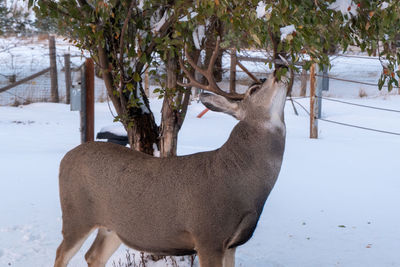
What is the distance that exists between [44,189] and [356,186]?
391 cm

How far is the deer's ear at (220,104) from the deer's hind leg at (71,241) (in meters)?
1.15

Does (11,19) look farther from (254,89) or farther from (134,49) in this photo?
(254,89)

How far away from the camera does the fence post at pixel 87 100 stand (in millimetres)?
6539

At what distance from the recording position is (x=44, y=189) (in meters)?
7.02

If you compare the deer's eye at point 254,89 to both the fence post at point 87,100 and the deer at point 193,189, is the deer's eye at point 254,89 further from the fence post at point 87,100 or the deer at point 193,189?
the fence post at point 87,100

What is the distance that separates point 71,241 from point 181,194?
2.94ft

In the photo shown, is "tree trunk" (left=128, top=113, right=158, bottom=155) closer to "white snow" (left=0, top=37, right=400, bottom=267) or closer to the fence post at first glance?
"white snow" (left=0, top=37, right=400, bottom=267)

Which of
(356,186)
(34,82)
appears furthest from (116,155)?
(34,82)

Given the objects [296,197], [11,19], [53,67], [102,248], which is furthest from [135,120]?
[11,19]

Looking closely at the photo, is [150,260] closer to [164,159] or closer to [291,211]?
[164,159]

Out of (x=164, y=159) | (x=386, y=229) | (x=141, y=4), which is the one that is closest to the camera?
(x=164, y=159)

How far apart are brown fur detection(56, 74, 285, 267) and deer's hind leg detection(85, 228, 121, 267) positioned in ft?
1.22

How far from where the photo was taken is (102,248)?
418cm

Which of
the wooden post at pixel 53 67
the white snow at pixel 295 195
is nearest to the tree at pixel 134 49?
the white snow at pixel 295 195
